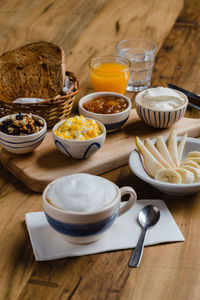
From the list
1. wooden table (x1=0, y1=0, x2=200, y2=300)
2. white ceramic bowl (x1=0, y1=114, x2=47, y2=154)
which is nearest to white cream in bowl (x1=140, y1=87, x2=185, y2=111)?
wooden table (x1=0, y1=0, x2=200, y2=300)

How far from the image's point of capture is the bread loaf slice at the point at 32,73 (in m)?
1.94

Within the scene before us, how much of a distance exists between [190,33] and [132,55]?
808mm

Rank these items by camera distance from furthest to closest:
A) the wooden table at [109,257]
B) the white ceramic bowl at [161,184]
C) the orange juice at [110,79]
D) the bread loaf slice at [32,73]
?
the orange juice at [110,79] < the bread loaf slice at [32,73] < the white ceramic bowl at [161,184] < the wooden table at [109,257]

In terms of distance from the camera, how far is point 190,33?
302 centimetres

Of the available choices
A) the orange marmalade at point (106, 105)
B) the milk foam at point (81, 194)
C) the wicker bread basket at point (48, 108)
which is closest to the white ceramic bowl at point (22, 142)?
the wicker bread basket at point (48, 108)

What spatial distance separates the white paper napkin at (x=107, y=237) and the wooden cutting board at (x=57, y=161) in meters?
0.23

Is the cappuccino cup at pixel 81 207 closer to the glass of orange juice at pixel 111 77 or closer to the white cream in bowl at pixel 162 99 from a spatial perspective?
the white cream in bowl at pixel 162 99

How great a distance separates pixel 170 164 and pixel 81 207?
480mm

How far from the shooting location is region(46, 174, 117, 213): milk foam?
1142 mm

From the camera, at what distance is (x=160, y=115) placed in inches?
71.6

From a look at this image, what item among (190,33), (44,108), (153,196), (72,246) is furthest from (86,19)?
(72,246)

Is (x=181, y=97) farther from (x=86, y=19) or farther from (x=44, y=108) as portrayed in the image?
(x=86, y=19)

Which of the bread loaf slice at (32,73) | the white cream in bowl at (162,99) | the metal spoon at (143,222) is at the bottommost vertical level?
the metal spoon at (143,222)

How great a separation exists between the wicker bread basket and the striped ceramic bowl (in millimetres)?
320
